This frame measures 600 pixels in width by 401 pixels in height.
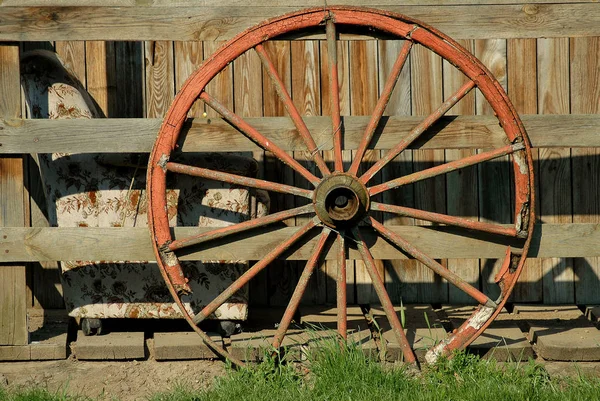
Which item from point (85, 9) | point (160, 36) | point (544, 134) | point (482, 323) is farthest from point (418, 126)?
point (85, 9)

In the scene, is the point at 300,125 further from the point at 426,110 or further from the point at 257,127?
the point at 426,110

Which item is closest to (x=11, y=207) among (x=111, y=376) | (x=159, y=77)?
(x=111, y=376)

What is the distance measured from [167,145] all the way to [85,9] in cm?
81

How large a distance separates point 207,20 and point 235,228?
106cm

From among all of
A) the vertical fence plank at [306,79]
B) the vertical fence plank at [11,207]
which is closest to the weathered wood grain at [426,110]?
the vertical fence plank at [306,79]

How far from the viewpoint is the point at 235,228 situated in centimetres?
441

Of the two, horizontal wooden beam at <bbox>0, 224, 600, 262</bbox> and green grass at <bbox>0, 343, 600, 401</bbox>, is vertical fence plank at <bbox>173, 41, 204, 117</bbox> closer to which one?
horizontal wooden beam at <bbox>0, 224, 600, 262</bbox>

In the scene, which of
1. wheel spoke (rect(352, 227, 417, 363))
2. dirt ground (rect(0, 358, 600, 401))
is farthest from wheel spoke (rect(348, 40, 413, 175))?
dirt ground (rect(0, 358, 600, 401))

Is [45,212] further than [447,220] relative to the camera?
Yes

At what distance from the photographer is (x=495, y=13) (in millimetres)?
4453

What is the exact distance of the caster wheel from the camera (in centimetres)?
480

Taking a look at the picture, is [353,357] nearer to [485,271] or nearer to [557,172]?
[485,271]

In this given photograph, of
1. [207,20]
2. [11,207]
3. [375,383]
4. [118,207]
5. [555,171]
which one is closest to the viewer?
[375,383]

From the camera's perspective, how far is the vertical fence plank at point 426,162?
5.45 metres
